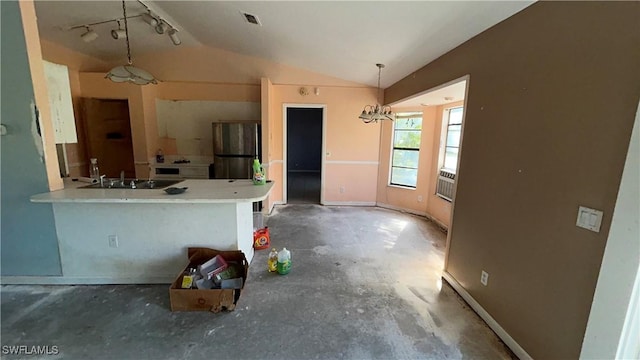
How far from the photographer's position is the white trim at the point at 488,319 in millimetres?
1781

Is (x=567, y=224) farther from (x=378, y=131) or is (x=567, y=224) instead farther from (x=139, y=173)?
(x=139, y=173)

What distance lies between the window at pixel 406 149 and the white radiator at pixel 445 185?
59 cm

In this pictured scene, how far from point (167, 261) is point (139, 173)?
3.06 m

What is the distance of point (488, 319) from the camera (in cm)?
207

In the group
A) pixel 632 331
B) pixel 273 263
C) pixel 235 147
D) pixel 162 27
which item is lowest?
pixel 273 263

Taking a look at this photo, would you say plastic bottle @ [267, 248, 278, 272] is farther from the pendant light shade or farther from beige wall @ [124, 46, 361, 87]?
beige wall @ [124, 46, 361, 87]

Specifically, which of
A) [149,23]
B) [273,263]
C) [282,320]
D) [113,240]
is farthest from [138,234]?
[149,23]

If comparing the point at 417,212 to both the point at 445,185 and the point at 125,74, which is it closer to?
the point at 445,185

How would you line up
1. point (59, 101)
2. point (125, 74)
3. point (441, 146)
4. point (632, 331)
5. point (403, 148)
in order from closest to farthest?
point (632, 331)
point (125, 74)
point (59, 101)
point (441, 146)
point (403, 148)

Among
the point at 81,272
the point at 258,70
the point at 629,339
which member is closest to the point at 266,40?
the point at 258,70

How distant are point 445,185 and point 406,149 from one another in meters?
1.12

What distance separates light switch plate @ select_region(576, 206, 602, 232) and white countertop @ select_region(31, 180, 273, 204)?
6.81 ft

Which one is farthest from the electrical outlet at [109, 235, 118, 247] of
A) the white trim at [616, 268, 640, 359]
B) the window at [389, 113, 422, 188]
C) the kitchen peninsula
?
the window at [389, 113, 422, 188]

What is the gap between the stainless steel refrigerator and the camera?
15.2 feet
